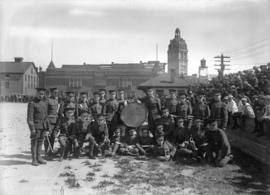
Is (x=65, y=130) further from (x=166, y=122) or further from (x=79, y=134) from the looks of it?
(x=166, y=122)

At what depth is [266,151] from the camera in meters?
8.21

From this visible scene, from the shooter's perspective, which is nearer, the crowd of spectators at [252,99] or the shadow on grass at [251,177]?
the shadow on grass at [251,177]

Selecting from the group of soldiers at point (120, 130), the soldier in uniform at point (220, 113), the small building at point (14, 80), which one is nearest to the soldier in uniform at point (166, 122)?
the group of soldiers at point (120, 130)

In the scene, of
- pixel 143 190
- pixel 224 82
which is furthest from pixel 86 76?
pixel 143 190

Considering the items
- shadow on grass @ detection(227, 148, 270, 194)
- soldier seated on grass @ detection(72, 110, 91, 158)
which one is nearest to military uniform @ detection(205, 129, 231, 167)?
shadow on grass @ detection(227, 148, 270, 194)

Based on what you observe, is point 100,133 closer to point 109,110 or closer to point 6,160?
point 109,110

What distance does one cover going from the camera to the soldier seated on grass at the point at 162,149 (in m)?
9.09

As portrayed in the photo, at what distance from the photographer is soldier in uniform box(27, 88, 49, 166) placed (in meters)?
8.23

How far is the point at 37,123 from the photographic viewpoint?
27.5 ft

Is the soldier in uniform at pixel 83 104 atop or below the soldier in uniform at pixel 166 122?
atop

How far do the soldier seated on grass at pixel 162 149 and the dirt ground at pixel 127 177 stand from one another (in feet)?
1.56

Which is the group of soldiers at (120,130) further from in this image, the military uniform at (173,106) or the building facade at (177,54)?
the building facade at (177,54)

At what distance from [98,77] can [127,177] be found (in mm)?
59226

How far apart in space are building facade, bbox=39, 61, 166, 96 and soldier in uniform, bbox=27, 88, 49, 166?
175 feet
